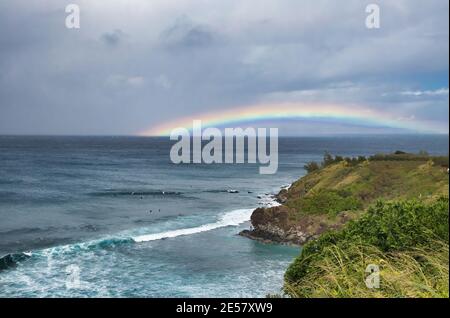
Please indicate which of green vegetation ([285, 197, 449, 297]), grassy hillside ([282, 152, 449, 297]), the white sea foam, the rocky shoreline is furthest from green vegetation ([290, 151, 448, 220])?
green vegetation ([285, 197, 449, 297])

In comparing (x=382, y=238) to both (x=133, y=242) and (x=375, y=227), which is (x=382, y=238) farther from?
(x=133, y=242)

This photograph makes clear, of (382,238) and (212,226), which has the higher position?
(382,238)

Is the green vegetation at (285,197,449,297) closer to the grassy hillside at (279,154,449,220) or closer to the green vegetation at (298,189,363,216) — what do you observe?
the grassy hillside at (279,154,449,220)

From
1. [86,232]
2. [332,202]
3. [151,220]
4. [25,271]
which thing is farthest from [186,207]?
[25,271]

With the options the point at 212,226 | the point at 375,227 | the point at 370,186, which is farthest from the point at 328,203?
the point at 375,227

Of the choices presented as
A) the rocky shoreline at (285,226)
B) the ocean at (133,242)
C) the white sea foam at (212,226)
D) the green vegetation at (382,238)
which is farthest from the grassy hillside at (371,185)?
the green vegetation at (382,238)

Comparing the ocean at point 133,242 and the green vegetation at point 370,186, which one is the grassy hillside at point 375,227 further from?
the ocean at point 133,242

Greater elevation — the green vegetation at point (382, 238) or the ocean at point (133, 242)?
the green vegetation at point (382, 238)

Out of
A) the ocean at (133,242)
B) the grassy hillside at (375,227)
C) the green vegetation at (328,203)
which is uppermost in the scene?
the grassy hillside at (375,227)

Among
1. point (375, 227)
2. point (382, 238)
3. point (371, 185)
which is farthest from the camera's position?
point (371, 185)
